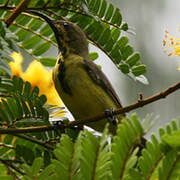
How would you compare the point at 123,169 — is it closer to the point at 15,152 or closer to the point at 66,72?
the point at 15,152

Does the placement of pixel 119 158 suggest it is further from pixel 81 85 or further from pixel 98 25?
pixel 81 85

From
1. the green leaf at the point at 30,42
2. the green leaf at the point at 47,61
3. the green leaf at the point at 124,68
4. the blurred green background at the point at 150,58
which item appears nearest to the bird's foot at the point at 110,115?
the green leaf at the point at 124,68

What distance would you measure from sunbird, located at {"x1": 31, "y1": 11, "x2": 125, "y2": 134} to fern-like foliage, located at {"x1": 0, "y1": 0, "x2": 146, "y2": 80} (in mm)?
286

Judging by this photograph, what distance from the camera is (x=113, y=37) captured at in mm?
2766

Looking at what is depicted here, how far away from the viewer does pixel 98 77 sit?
363 cm

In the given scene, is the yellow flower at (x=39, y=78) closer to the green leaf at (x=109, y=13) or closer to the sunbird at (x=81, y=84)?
the sunbird at (x=81, y=84)

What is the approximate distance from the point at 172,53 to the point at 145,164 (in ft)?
4.01

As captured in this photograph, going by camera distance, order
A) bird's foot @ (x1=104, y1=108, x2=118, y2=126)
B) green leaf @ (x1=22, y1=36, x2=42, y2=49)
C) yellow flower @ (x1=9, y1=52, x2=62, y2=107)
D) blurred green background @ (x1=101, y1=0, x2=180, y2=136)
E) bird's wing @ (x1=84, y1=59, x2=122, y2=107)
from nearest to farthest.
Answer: bird's foot @ (x1=104, y1=108, x2=118, y2=126) < green leaf @ (x1=22, y1=36, x2=42, y2=49) < yellow flower @ (x1=9, y1=52, x2=62, y2=107) < bird's wing @ (x1=84, y1=59, x2=122, y2=107) < blurred green background @ (x1=101, y1=0, x2=180, y2=136)

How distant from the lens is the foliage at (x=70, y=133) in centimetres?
150

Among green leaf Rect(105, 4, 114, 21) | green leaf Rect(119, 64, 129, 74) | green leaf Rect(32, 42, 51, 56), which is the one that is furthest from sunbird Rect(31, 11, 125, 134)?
green leaf Rect(119, 64, 129, 74)

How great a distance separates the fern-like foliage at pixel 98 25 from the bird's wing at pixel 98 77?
0.70 meters

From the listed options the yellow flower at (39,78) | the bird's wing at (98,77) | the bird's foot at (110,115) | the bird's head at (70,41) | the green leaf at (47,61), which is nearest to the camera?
the bird's foot at (110,115)

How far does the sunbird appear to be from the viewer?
3369mm

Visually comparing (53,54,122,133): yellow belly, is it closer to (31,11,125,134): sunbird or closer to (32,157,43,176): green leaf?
(31,11,125,134): sunbird
